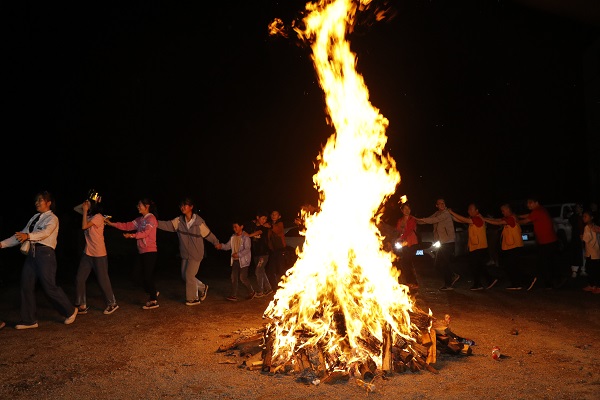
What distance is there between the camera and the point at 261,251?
10977mm

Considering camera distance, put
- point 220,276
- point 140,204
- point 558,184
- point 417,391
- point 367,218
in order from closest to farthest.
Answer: point 417,391 < point 367,218 < point 140,204 < point 220,276 < point 558,184

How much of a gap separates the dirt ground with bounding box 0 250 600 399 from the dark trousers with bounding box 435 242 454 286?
113cm

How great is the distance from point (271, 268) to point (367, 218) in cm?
446

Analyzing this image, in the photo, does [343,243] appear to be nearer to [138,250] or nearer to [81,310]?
[138,250]

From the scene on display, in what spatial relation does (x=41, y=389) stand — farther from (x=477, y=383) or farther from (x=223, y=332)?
(x=477, y=383)

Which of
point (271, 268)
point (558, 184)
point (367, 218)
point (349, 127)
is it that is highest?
point (558, 184)

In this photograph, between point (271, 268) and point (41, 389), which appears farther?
point (271, 268)

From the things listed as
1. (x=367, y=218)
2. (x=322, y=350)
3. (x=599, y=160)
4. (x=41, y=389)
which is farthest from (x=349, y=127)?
(x=599, y=160)

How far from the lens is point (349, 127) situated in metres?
7.67

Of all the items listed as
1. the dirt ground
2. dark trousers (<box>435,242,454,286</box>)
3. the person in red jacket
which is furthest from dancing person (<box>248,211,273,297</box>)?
the person in red jacket

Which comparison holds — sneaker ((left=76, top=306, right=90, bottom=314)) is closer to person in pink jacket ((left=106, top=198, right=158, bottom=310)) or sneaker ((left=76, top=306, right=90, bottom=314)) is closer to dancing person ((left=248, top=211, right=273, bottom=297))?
person in pink jacket ((left=106, top=198, right=158, bottom=310))

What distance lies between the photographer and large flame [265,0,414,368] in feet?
19.1

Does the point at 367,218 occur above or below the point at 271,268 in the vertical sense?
above

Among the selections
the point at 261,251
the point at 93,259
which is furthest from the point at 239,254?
the point at 93,259
